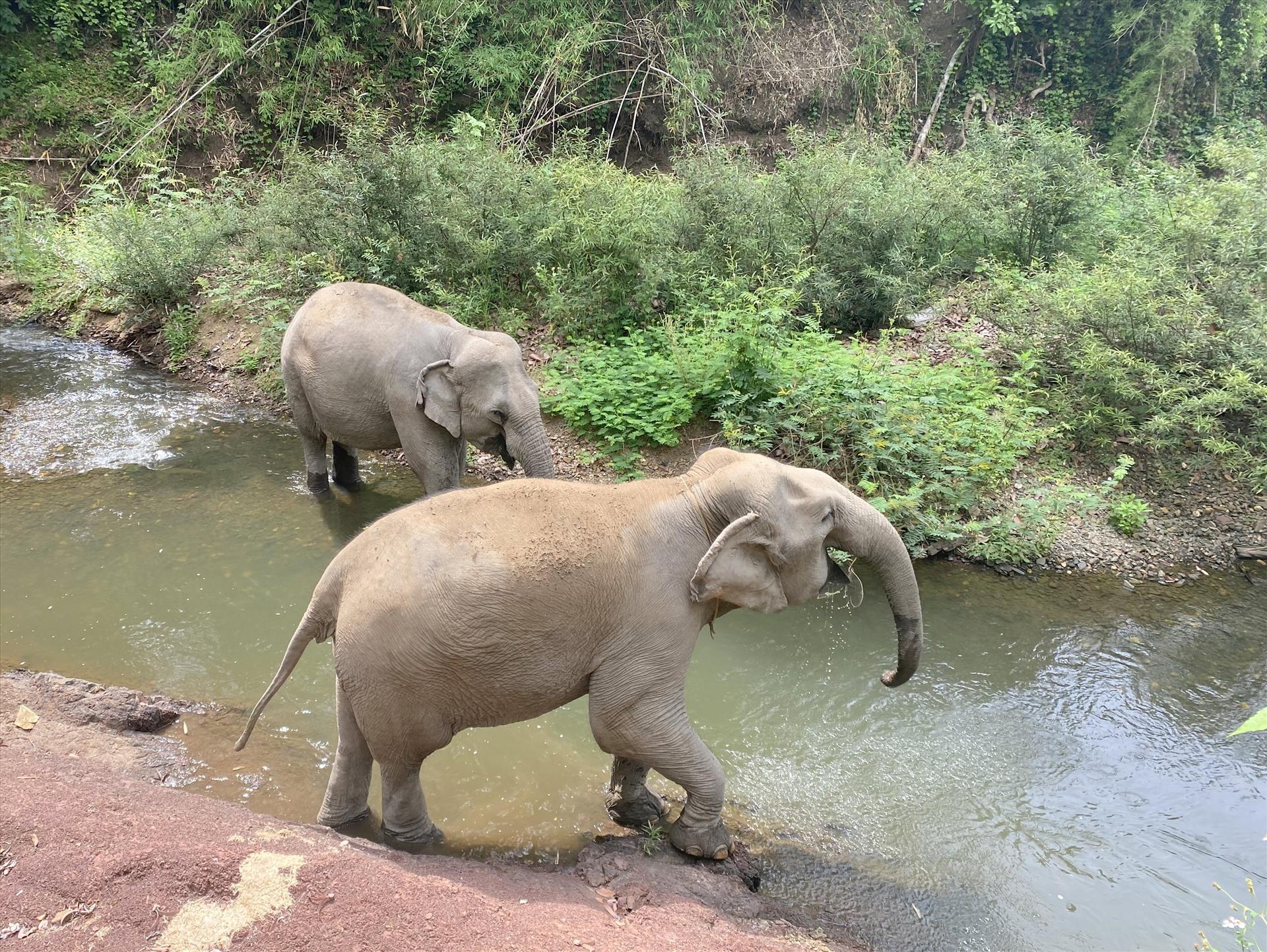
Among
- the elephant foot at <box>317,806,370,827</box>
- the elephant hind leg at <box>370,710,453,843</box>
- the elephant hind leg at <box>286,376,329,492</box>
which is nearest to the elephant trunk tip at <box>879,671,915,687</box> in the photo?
the elephant hind leg at <box>370,710,453,843</box>

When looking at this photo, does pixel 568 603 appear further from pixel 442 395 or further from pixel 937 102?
pixel 937 102

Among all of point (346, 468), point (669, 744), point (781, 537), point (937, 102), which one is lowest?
point (346, 468)

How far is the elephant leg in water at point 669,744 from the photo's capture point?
11.8 feet

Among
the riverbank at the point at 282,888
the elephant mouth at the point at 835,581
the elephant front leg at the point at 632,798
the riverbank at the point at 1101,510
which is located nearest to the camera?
the riverbank at the point at 282,888

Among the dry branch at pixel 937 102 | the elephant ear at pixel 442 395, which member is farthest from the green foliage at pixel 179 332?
the dry branch at pixel 937 102

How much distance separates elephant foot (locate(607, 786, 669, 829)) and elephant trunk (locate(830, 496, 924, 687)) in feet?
4.89

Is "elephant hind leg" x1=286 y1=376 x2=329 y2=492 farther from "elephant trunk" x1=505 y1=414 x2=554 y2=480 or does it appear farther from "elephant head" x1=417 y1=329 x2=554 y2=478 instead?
"elephant trunk" x1=505 y1=414 x2=554 y2=480

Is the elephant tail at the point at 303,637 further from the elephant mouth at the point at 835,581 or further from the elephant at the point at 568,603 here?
the elephant mouth at the point at 835,581

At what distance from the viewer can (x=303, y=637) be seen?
3.68 meters

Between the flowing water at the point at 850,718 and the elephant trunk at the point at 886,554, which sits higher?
the elephant trunk at the point at 886,554

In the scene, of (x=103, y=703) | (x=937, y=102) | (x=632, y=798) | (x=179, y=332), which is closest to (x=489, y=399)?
(x=103, y=703)

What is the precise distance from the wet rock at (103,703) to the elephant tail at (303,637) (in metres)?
1.32

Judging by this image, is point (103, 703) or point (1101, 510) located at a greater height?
point (1101, 510)

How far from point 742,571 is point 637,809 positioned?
1452 millimetres
